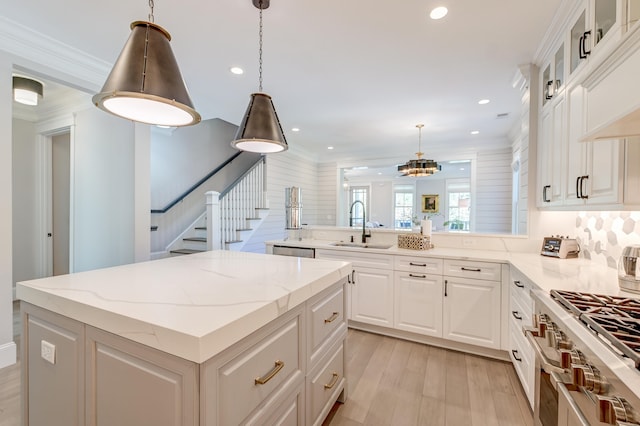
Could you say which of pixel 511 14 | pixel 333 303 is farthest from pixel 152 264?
pixel 511 14

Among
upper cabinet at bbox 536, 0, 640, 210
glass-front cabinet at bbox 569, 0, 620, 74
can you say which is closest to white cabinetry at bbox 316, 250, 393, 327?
upper cabinet at bbox 536, 0, 640, 210

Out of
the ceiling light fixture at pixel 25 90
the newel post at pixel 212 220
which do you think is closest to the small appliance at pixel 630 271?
the newel post at pixel 212 220

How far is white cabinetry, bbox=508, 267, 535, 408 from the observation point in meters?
1.80

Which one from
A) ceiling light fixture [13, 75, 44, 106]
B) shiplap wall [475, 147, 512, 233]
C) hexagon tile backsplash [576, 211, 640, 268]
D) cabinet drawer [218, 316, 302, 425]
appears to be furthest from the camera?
shiplap wall [475, 147, 512, 233]

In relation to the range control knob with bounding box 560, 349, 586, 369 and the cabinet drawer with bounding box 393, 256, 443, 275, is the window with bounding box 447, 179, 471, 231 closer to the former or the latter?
the cabinet drawer with bounding box 393, 256, 443, 275

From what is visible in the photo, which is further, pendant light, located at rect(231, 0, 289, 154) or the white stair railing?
the white stair railing

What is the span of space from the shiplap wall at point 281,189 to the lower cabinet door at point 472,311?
3.19 meters

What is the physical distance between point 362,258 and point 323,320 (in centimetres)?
155

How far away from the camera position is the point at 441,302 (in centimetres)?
268

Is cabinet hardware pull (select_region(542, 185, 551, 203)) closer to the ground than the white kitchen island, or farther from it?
farther from it

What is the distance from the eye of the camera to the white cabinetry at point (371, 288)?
293 centimetres

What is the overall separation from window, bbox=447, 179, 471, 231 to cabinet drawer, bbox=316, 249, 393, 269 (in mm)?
7786

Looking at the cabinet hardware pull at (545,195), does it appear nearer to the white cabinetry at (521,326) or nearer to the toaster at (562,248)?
the toaster at (562,248)

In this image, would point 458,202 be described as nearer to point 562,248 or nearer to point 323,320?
point 562,248
